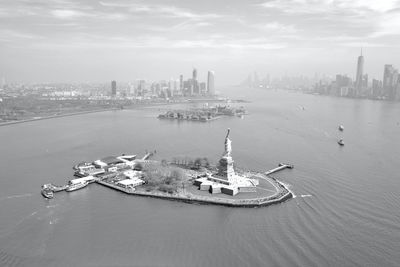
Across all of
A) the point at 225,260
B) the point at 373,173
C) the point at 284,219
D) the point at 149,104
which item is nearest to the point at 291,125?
the point at 373,173

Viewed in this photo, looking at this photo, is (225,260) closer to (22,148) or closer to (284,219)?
(284,219)

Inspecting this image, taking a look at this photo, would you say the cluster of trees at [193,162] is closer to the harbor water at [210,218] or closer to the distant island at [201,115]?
the harbor water at [210,218]

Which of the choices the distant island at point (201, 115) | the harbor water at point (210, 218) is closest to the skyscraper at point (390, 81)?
the distant island at point (201, 115)

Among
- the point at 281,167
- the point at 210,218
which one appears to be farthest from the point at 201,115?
the point at 210,218

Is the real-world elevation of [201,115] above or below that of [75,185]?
above

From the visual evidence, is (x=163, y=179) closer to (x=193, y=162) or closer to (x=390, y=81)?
(x=193, y=162)

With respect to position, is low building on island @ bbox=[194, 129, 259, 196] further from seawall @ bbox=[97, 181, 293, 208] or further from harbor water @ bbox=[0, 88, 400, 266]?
harbor water @ bbox=[0, 88, 400, 266]
